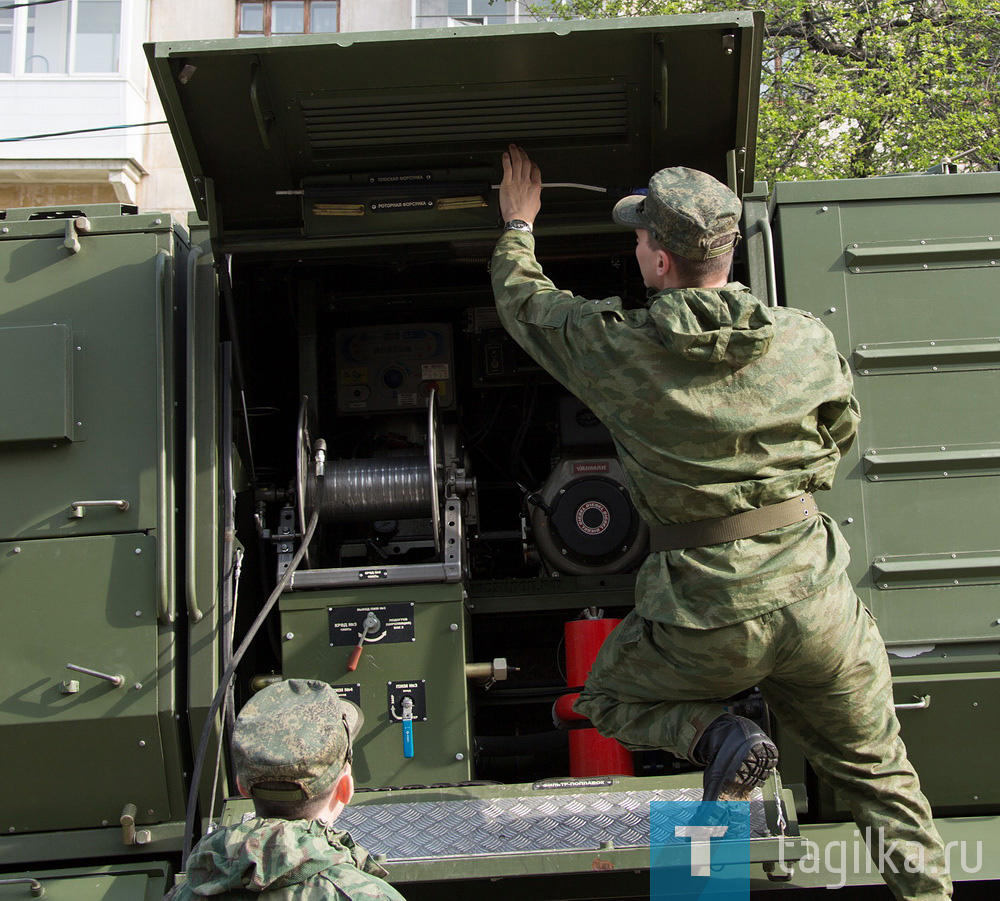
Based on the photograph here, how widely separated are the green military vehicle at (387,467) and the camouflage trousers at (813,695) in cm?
27

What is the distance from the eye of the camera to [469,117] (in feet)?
13.0

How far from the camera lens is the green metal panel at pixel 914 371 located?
3.80m

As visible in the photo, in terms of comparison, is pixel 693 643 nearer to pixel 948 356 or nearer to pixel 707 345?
pixel 707 345

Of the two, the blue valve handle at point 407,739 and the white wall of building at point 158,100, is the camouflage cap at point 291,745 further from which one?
the white wall of building at point 158,100

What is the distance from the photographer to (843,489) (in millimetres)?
3855

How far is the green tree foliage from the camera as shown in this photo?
12258 millimetres

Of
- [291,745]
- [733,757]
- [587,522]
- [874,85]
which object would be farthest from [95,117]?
[291,745]

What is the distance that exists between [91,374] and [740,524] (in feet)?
7.03

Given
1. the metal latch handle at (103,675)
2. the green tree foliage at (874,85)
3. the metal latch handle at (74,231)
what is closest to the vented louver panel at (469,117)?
the metal latch handle at (74,231)

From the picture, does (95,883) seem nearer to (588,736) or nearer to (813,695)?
(588,736)

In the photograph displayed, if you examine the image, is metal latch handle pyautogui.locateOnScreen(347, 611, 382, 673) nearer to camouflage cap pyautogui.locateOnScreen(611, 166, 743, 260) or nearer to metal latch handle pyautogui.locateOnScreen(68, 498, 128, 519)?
metal latch handle pyautogui.locateOnScreen(68, 498, 128, 519)

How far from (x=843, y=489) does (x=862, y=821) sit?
3.62 feet

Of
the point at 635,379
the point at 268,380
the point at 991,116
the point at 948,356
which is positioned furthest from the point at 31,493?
the point at 991,116

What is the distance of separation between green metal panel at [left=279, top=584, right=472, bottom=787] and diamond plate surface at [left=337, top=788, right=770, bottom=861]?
361mm
